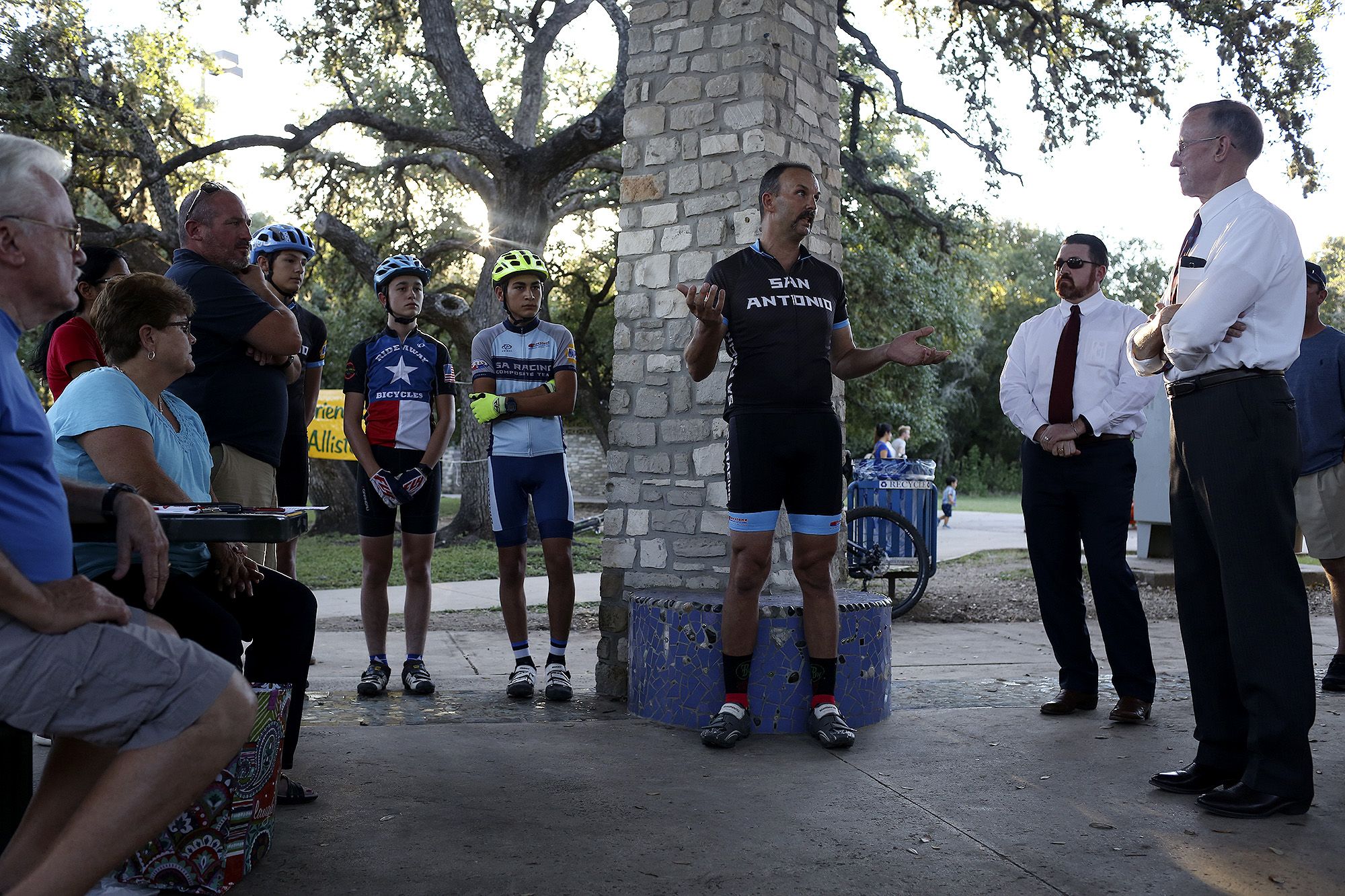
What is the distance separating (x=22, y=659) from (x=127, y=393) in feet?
3.48

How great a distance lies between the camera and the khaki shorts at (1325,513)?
5180 millimetres

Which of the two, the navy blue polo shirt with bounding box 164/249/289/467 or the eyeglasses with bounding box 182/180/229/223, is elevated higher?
the eyeglasses with bounding box 182/180/229/223

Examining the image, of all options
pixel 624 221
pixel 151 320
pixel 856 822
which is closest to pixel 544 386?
pixel 624 221

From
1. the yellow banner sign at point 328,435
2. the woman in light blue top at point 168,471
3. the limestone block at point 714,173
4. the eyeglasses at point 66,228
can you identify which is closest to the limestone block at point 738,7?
the limestone block at point 714,173

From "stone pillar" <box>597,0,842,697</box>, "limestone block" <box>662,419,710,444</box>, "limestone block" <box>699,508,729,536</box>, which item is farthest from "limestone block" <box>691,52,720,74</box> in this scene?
"limestone block" <box>699,508,729,536</box>

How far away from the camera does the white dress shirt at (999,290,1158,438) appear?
437 cm

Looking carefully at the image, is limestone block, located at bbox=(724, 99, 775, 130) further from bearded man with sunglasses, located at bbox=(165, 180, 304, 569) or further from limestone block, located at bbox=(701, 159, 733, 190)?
bearded man with sunglasses, located at bbox=(165, 180, 304, 569)

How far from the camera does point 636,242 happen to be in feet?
16.4

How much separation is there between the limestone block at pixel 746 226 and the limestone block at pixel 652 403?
0.80 m

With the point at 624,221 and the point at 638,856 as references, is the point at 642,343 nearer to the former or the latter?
the point at 624,221

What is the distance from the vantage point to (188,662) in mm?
1836

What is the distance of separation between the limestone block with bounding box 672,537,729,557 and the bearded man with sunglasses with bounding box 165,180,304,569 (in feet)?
5.96

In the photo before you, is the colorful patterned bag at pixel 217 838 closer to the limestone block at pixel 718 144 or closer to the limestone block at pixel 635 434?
the limestone block at pixel 635 434

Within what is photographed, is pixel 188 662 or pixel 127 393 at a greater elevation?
pixel 127 393
